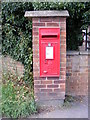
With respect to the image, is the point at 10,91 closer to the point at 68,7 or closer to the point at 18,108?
the point at 18,108

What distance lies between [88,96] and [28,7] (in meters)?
2.41

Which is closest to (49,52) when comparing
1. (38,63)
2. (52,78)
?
(38,63)

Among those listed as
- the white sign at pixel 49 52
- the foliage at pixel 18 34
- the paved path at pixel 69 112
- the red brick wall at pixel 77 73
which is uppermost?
the foliage at pixel 18 34

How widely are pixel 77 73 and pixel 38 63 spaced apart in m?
1.09

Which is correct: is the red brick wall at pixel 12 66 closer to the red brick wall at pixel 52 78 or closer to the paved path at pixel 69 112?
the red brick wall at pixel 52 78

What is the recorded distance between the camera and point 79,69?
13.5 feet

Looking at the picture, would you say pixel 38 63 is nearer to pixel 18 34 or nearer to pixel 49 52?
pixel 49 52

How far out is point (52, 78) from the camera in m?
3.51

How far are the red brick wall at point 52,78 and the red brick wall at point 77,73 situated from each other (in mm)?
636

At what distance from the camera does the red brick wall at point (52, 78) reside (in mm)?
3371

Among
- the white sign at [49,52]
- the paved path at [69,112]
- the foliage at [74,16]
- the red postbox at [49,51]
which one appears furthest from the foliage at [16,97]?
the foliage at [74,16]

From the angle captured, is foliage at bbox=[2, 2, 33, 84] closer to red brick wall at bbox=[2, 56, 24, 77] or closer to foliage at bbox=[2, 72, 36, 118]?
red brick wall at bbox=[2, 56, 24, 77]

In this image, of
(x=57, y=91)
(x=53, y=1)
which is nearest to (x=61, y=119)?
(x=57, y=91)

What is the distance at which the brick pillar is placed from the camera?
11.0 feet
